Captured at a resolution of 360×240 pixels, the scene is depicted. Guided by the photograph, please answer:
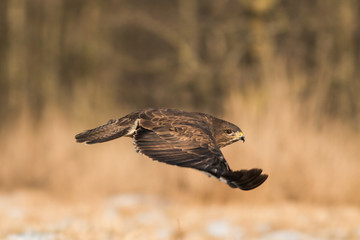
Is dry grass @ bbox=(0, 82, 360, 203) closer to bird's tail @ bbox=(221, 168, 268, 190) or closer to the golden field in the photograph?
the golden field

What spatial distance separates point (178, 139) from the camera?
3.22 metres

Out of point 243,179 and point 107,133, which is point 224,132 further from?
point 243,179

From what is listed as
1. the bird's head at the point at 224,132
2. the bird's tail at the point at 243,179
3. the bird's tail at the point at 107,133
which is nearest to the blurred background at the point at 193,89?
the bird's head at the point at 224,132

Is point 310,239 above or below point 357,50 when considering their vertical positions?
below

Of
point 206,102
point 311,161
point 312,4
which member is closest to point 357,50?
point 312,4

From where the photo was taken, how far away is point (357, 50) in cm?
1225

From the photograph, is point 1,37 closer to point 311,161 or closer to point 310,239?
point 311,161

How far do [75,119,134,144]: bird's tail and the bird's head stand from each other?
0.72 metres

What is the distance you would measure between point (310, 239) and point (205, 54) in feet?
33.8

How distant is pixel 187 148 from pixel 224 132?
1.07m

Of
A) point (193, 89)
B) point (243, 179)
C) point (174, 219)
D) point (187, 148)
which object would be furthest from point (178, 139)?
Result: point (193, 89)

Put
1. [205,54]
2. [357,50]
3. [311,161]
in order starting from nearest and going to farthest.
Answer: [311,161], [357,50], [205,54]

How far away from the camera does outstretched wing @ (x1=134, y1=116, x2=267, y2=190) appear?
292 cm

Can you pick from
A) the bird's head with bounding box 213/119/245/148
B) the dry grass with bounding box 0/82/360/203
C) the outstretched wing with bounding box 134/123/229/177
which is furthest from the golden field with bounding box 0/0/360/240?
the bird's head with bounding box 213/119/245/148
